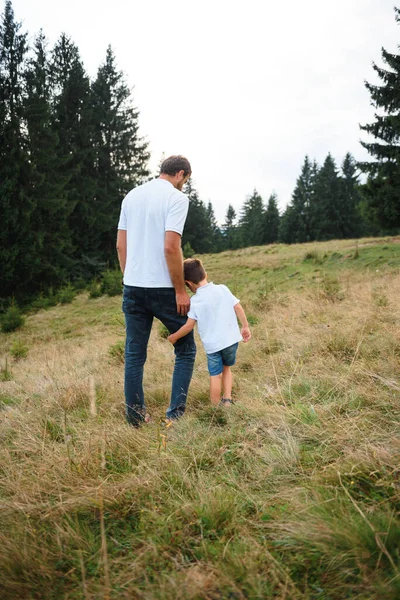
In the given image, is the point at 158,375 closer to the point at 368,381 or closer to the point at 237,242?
the point at 368,381

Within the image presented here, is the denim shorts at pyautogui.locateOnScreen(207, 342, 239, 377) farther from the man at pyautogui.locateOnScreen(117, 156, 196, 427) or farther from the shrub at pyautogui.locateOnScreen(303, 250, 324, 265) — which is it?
the shrub at pyautogui.locateOnScreen(303, 250, 324, 265)

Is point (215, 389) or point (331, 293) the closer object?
point (215, 389)

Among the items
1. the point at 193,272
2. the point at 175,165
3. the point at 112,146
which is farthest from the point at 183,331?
the point at 112,146

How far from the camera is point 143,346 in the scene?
9.98 feet

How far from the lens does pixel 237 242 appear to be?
63.3 meters

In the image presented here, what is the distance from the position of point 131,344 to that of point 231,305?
3.25 feet

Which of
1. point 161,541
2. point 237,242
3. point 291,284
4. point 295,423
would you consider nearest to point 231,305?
point 295,423

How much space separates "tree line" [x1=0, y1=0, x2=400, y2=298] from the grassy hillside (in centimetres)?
1556

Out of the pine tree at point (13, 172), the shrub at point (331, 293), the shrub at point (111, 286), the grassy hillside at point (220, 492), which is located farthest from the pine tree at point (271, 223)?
the grassy hillside at point (220, 492)

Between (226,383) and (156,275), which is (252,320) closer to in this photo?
(226,383)

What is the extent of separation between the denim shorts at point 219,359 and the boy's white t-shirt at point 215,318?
0.06m

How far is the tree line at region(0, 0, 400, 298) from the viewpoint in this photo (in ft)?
55.1

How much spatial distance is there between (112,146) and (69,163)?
4.33 m

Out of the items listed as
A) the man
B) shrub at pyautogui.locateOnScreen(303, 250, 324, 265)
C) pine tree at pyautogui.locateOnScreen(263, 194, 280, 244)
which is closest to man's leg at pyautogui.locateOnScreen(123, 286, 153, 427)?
the man
